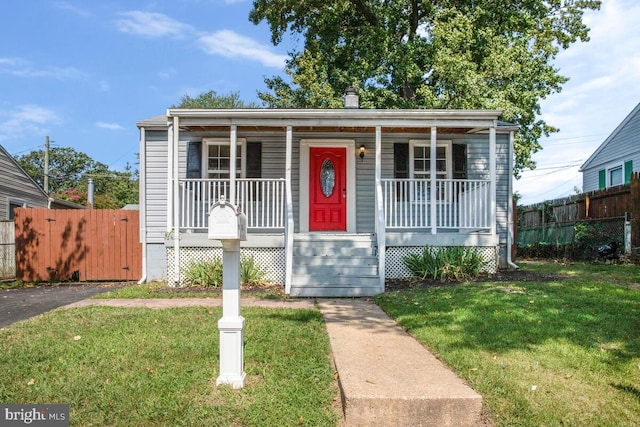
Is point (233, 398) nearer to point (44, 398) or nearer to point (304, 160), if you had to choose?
point (44, 398)

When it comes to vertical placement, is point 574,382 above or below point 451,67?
below

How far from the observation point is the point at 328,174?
34.3 feet

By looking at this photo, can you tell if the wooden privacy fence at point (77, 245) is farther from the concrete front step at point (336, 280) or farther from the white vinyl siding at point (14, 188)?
the white vinyl siding at point (14, 188)

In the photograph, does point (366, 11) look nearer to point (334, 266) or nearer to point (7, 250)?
point (334, 266)

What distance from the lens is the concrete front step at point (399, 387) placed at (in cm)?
286

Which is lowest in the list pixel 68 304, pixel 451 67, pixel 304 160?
pixel 68 304

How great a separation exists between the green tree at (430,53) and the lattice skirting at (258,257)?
325 inches

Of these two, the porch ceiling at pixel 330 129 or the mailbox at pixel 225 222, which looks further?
the porch ceiling at pixel 330 129

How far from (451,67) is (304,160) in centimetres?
684

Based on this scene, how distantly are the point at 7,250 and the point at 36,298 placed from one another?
5.52 m

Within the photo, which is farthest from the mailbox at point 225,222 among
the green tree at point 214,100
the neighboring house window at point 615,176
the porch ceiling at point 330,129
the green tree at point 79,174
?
the green tree at point 79,174

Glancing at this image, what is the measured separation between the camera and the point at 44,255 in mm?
10789

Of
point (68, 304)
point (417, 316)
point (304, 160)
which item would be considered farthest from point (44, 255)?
point (417, 316)

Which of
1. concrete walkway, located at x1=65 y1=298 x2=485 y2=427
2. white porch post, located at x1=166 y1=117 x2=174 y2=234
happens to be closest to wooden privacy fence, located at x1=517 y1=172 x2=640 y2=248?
concrete walkway, located at x1=65 y1=298 x2=485 y2=427
